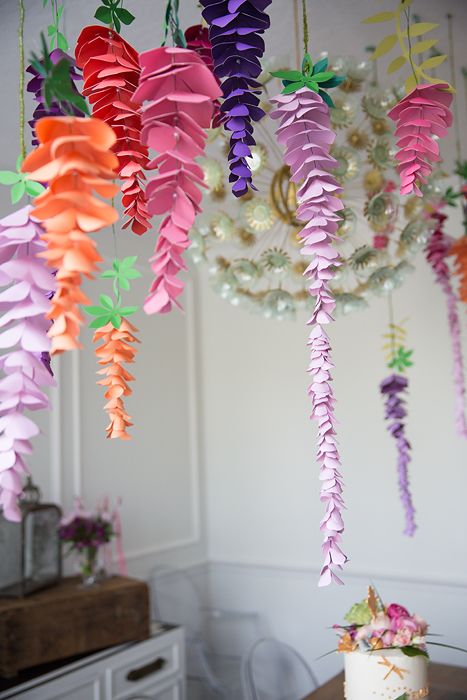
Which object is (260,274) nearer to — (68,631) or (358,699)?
(358,699)

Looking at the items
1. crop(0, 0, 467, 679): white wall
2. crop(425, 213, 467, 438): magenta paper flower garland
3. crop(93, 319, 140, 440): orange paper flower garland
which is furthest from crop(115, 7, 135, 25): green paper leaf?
crop(0, 0, 467, 679): white wall

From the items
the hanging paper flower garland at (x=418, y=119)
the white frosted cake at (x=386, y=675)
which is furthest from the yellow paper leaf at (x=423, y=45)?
the white frosted cake at (x=386, y=675)

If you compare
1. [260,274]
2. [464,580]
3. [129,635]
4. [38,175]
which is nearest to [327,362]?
[38,175]

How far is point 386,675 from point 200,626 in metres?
2.52

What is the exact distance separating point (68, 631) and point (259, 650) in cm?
169

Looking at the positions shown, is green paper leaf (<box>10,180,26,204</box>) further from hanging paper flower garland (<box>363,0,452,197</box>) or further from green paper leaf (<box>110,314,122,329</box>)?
hanging paper flower garland (<box>363,0,452,197</box>)

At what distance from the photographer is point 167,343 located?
181 inches

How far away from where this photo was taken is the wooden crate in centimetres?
281

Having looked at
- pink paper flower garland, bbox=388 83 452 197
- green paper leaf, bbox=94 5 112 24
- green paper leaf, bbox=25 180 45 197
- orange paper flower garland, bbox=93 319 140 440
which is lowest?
orange paper flower garland, bbox=93 319 140 440

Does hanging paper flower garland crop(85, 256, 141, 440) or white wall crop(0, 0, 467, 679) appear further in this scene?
white wall crop(0, 0, 467, 679)

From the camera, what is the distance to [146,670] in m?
3.34

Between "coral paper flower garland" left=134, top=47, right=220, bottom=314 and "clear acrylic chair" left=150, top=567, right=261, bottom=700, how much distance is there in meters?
3.69

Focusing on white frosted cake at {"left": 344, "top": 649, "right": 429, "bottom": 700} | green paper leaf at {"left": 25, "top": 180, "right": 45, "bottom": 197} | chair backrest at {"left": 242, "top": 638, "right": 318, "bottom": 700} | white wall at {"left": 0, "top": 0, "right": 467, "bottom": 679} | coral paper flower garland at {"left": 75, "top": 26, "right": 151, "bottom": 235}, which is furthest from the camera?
chair backrest at {"left": 242, "top": 638, "right": 318, "bottom": 700}

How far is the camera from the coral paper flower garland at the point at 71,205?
72 centimetres
